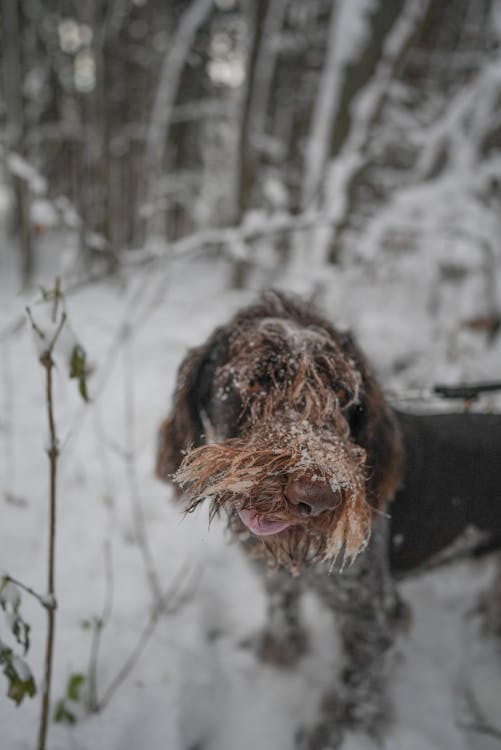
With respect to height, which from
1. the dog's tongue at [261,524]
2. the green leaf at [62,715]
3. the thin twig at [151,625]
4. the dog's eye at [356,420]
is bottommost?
the thin twig at [151,625]

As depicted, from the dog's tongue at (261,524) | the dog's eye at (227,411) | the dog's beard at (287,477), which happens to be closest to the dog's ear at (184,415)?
the dog's eye at (227,411)

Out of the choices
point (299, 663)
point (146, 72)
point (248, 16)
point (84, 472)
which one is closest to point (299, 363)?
point (299, 663)

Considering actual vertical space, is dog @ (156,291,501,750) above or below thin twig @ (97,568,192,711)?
above

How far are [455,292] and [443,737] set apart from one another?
813cm

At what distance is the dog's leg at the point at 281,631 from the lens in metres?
2.41

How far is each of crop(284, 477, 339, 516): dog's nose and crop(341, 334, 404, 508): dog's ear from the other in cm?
51

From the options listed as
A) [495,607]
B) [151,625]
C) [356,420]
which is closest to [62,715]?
[151,625]

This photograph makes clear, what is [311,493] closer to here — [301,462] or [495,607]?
[301,462]

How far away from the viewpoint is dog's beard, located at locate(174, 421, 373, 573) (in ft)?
3.98

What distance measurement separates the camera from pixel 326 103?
5.42 m

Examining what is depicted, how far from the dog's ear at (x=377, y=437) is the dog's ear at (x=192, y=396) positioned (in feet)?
2.08

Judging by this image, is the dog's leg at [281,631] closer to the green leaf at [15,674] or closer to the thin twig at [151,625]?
the thin twig at [151,625]

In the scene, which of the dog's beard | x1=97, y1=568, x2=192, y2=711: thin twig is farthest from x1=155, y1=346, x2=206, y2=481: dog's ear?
x1=97, y1=568, x2=192, y2=711: thin twig

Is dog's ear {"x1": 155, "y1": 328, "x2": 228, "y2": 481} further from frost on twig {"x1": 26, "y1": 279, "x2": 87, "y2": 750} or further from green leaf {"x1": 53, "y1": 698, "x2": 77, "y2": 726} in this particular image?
green leaf {"x1": 53, "y1": 698, "x2": 77, "y2": 726}
